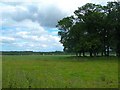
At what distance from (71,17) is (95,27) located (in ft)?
43.7

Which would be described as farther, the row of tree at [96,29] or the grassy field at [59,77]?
the row of tree at [96,29]

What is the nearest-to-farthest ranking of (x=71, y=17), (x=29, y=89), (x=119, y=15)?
(x=29, y=89) → (x=119, y=15) → (x=71, y=17)

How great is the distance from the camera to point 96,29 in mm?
85375

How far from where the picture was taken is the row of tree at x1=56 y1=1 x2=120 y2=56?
3167 inches

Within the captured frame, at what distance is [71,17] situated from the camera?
96000 millimetres

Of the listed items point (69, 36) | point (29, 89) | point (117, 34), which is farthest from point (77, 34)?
point (29, 89)

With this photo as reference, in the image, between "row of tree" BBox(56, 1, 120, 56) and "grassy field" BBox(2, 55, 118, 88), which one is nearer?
"grassy field" BBox(2, 55, 118, 88)

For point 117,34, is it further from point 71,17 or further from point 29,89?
point 29,89

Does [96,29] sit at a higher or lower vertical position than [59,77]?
higher

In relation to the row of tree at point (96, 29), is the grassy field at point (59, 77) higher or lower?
lower

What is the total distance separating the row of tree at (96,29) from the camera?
80.4 metres

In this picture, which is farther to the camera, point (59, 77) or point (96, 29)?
point (96, 29)

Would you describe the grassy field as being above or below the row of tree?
below

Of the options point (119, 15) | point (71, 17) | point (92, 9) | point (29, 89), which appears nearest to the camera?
point (29, 89)
